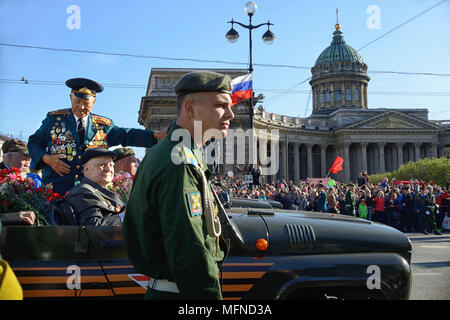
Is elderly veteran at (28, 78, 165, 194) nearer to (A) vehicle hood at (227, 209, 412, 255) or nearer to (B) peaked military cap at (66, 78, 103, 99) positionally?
(B) peaked military cap at (66, 78, 103, 99)

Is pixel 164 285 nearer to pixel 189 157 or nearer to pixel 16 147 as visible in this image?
pixel 189 157

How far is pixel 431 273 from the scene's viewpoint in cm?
769

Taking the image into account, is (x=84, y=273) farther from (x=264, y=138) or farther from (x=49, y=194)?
(x=264, y=138)

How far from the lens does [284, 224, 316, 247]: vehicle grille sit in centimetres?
296

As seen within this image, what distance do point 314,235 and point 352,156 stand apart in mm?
81120

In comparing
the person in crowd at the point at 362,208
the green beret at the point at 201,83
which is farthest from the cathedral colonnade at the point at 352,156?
the green beret at the point at 201,83

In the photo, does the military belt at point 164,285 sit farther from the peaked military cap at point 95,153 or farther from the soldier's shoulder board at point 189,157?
the peaked military cap at point 95,153

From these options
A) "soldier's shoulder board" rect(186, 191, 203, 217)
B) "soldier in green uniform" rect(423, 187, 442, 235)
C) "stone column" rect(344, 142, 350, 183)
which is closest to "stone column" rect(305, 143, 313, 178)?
"stone column" rect(344, 142, 350, 183)

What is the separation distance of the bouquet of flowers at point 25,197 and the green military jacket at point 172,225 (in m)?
1.70

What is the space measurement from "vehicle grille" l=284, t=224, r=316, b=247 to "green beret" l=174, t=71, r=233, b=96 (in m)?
1.27

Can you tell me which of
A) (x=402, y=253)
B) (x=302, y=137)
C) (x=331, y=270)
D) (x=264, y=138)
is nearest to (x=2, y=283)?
(x=331, y=270)

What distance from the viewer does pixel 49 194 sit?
146 inches

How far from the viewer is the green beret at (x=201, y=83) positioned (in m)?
2.24

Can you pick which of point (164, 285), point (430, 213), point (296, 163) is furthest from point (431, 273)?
point (296, 163)
